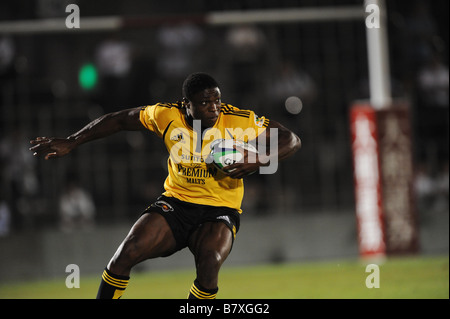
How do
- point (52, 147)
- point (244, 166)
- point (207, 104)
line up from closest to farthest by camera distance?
1. point (244, 166)
2. point (207, 104)
3. point (52, 147)

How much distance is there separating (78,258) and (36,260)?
72cm

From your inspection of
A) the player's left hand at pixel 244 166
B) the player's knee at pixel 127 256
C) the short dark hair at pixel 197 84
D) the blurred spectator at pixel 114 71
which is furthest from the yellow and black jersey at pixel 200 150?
the blurred spectator at pixel 114 71

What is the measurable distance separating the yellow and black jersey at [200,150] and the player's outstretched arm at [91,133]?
0.58ft

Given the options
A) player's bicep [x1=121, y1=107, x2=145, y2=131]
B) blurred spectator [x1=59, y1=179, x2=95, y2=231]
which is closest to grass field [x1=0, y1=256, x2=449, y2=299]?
blurred spectator [x1=59, y1=179, x2=95, y2=231]

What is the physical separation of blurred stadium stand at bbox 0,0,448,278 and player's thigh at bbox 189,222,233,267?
6.40m

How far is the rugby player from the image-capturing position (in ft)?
18.2

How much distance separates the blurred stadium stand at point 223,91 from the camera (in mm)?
12266

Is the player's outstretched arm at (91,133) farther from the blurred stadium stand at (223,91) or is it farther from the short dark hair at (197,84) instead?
the blurred stadium stand at (223,91)

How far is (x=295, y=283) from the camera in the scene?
9.79 meters

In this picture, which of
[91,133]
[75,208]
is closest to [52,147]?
[91,133]

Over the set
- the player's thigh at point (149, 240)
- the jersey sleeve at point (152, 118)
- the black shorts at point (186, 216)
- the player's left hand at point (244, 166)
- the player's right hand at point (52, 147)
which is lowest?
the player's thigh at point (149, 240)

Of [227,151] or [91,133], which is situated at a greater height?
[91,133]

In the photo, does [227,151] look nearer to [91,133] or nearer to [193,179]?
[193,179]

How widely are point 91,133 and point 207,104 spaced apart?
1.13 meters
